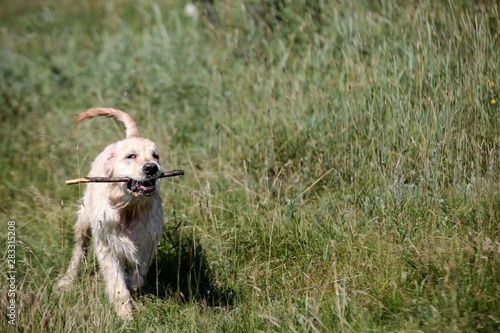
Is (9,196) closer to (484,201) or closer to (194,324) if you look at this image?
(194,324)

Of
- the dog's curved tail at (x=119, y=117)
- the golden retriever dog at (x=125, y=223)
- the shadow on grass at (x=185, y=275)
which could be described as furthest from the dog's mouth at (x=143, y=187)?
the dog's curved tail at (x=119, y=117)

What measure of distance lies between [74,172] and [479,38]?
3.91 m

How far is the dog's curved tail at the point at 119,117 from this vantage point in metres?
3.94

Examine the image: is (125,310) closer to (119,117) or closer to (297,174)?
(119,117)

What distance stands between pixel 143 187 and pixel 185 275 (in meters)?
0.76

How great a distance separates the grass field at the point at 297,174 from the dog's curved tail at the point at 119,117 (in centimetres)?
45

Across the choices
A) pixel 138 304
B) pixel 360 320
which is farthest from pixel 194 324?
pixel 360 320

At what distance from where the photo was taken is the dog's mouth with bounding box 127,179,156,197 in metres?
3.19

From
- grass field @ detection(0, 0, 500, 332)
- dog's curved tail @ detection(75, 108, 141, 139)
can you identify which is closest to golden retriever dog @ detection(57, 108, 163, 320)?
grass field @ detection(0, 0, 500, 332)

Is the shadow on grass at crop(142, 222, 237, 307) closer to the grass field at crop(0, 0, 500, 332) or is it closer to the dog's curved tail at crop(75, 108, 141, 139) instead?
the grass field at crop(0, 0, 500, 332)

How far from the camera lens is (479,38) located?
3.82 meters

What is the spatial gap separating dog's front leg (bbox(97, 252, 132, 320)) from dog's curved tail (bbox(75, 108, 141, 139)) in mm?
971

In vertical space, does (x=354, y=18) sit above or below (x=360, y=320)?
above

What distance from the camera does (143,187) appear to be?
322 cm
